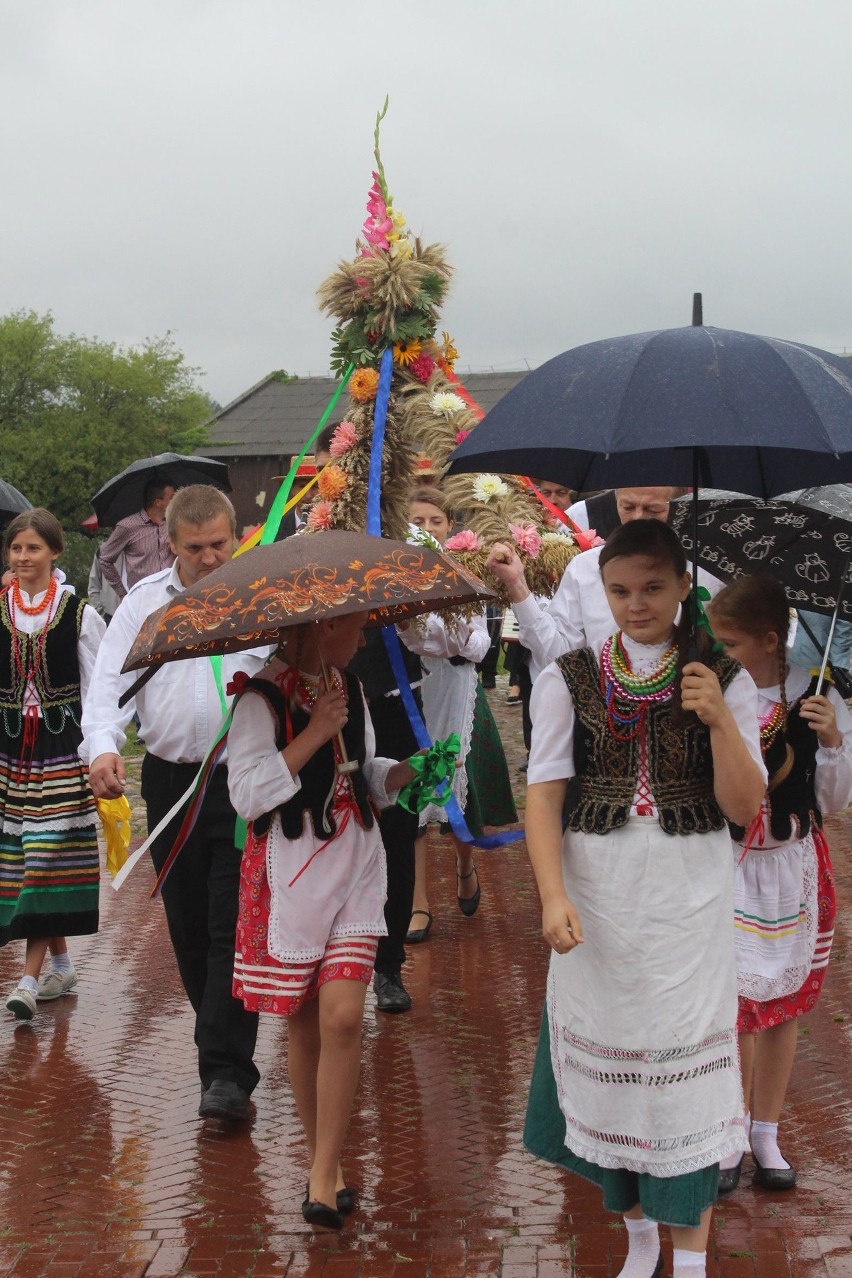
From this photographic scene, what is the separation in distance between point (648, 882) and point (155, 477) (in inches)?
215

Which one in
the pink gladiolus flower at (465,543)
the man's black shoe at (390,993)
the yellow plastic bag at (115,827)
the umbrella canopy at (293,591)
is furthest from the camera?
the man's black shoe at (390,993)

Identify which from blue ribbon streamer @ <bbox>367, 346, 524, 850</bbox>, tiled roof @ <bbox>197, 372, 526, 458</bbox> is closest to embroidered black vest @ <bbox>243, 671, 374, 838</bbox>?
blue ribbon streamer @ <bbox>367, 346, 524, 850</bbox>

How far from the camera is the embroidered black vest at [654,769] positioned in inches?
143

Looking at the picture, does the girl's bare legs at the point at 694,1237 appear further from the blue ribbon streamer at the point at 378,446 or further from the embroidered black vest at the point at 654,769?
the blue ribbon streamer at the point at 378,446

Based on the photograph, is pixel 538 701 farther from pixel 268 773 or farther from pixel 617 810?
pixel 268 773

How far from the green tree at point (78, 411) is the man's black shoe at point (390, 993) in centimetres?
3620

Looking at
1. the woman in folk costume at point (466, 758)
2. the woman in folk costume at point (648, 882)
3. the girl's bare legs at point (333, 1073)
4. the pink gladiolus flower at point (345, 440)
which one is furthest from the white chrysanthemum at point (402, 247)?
the girl's bare legs at point (333, 1073)

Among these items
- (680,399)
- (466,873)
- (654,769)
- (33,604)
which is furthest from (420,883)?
(680,399)

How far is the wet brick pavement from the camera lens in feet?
13.3

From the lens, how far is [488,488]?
5.37 metres

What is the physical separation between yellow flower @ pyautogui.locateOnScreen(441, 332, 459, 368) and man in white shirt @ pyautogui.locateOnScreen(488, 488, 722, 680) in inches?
34.1

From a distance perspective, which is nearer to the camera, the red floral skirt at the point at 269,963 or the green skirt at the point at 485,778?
the red floral skirt at the point at 269,963

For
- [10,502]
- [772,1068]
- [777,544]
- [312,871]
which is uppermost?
[10,502]

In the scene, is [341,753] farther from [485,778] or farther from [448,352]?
[485,778]
